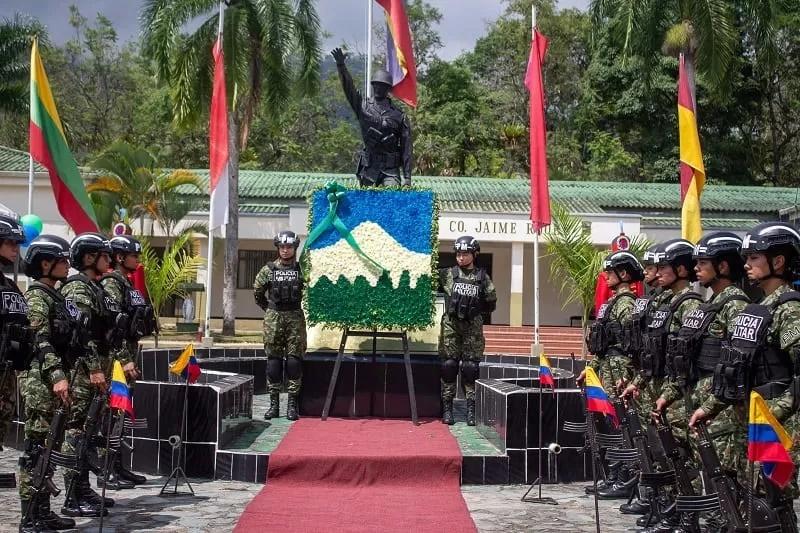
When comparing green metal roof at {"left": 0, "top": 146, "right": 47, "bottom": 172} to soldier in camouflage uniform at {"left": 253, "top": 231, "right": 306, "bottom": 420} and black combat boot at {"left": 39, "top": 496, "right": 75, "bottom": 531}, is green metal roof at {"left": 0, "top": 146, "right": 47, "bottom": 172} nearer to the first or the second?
soldier in camouflage uniform at {"left": 253, "top": 231, "right": 306, "bottom": 420}

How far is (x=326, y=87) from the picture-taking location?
154 ft

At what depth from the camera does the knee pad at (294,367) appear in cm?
1136

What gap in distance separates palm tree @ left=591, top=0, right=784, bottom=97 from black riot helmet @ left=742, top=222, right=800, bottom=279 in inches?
707

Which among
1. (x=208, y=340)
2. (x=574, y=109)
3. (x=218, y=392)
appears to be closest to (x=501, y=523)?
(x=218, y=392)

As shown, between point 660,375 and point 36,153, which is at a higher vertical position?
point 36,153

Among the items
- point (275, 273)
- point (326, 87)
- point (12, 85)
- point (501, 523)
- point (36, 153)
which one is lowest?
point (501, 523)

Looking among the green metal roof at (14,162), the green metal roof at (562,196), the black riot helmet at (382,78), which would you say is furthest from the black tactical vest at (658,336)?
the green metal roof at (14,162)

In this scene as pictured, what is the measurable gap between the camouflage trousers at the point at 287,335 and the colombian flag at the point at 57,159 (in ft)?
13.4

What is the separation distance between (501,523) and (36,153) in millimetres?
9755

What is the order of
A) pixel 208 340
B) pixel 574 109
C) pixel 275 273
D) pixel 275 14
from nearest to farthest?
Answer: pixel 275 273
pixel 208 340
pixel 275 14
pixel 574 109

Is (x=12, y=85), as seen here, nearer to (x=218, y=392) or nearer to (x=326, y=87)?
(x=326, y=87)

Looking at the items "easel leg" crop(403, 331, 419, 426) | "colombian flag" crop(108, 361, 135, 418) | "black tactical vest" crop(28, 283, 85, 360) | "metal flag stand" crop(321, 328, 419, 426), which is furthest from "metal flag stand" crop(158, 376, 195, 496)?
"easel leg" crop(403, 331, 419, 426)

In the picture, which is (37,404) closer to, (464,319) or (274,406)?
(274,406)

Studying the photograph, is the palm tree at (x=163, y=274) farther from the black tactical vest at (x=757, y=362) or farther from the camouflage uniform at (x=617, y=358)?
the black tactical vest at (x=757, y=362)
